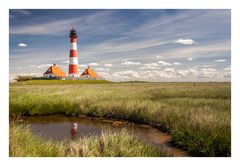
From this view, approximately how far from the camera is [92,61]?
623 cm

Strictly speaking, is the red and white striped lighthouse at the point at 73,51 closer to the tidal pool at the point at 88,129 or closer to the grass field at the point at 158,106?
the grass field at the point at 158,106

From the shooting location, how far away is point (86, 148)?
15.1ft

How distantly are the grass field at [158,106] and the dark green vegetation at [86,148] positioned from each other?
0.96m

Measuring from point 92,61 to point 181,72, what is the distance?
1.91 metres

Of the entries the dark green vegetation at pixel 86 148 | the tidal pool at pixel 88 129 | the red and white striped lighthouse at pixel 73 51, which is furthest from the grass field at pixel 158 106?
the red and white striped lighthouse at pixel 73 51

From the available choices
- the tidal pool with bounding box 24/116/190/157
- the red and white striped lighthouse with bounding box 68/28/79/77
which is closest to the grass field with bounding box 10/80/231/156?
the tidal pool with bounding box 24/116/190/157

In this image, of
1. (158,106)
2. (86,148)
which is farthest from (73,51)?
(158,106)

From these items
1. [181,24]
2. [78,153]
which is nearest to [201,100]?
[181,24]

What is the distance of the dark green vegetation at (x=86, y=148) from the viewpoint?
462 cm

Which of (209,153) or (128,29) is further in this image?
(128,29)

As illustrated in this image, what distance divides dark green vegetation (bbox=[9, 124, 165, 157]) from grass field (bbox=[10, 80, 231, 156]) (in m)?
0.96

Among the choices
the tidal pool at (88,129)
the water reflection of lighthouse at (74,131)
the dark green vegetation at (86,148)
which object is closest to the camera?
the dark green vegetation at (86,148)

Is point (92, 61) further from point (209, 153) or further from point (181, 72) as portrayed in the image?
point (209, 153)
